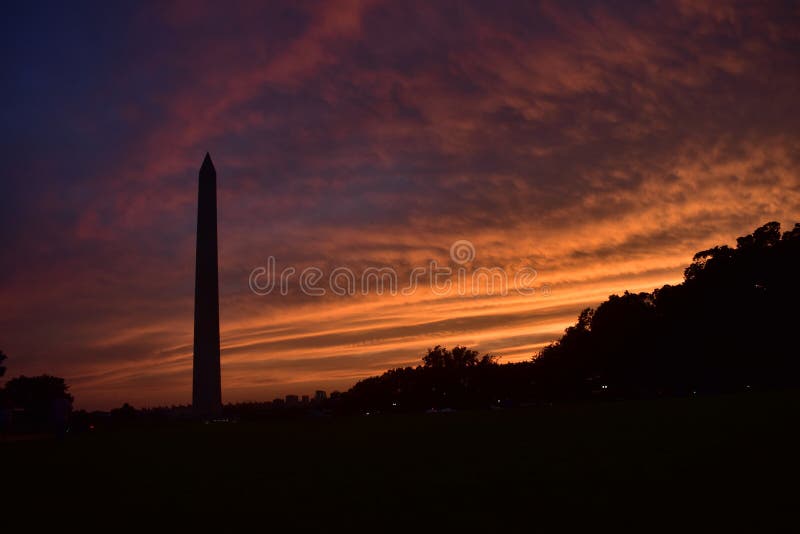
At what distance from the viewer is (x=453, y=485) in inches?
341

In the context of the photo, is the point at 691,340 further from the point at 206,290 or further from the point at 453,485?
the point at 453,485

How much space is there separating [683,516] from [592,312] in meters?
83.9

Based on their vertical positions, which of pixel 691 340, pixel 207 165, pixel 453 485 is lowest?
pixel 453 485

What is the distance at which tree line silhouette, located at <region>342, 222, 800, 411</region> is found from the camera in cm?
5650

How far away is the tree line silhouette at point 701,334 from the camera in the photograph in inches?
2224

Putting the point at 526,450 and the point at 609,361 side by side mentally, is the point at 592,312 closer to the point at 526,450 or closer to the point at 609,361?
the point at 609,361

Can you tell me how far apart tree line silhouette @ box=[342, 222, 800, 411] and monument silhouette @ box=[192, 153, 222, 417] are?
43.3 metres

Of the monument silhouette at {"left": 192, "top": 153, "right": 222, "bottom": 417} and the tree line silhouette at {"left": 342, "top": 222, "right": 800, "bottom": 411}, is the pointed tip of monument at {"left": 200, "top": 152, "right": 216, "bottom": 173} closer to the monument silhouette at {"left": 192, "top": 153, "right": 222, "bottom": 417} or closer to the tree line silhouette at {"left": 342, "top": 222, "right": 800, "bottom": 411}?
the monument silhouette at {"left": 192, "top": 153, "right": 222, "bottom": 417}

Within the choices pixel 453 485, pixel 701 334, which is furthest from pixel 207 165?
pixel 701 334

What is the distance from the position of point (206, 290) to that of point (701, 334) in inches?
1734

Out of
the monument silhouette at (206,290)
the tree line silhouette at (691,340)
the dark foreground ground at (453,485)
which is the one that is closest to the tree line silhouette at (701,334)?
the tree line silhouette at (691,340)

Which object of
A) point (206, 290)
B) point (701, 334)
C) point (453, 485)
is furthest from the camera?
point (701, 334)

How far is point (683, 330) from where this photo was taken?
6175cm

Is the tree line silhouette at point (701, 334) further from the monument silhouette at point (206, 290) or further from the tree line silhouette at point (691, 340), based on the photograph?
the monument silhouette at point (206, 290)
